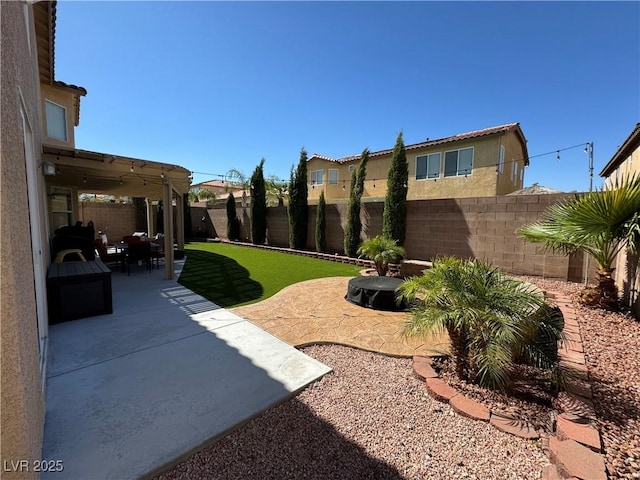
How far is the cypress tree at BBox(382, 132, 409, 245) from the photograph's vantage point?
12.1 metres

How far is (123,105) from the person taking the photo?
12.9m

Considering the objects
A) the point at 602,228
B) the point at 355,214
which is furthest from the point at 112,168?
the point at 602,228

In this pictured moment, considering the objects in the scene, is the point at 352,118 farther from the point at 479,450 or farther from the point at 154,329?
the point at 479,450

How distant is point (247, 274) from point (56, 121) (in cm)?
904

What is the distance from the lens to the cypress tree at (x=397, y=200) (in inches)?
478

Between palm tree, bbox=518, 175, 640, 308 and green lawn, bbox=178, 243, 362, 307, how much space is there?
6.71m

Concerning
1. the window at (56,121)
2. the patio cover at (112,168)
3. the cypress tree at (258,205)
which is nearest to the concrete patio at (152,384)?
the patio cover at (112,168)

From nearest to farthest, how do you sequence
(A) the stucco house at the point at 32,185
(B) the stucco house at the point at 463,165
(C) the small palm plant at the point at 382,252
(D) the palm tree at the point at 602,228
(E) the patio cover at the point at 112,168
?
(A) the stucco house at the point at 32,185
(D) the palm tree at the point at 602,228
(E) the patio cover at the point at 112,168
(C) the small palm plant at the point at 382,252
(B) the stucco house at the point at 463,165

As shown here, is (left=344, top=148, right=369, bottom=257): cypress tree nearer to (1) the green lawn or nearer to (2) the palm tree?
(1) the green lawn

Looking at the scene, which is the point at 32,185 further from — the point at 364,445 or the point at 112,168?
the point at 364,445

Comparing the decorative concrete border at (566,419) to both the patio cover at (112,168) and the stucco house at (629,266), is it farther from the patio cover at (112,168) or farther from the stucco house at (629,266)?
the patio cover at (112,168)

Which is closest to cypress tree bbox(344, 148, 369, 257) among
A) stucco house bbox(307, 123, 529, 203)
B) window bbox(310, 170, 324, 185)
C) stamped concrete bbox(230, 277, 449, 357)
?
stucco house bbox(307, 123, 529, 203)

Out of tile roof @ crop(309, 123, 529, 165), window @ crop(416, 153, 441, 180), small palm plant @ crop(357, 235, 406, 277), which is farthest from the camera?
window @ crop(416, 153, 441, 180)

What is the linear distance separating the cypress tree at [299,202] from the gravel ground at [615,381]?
13.1 m
